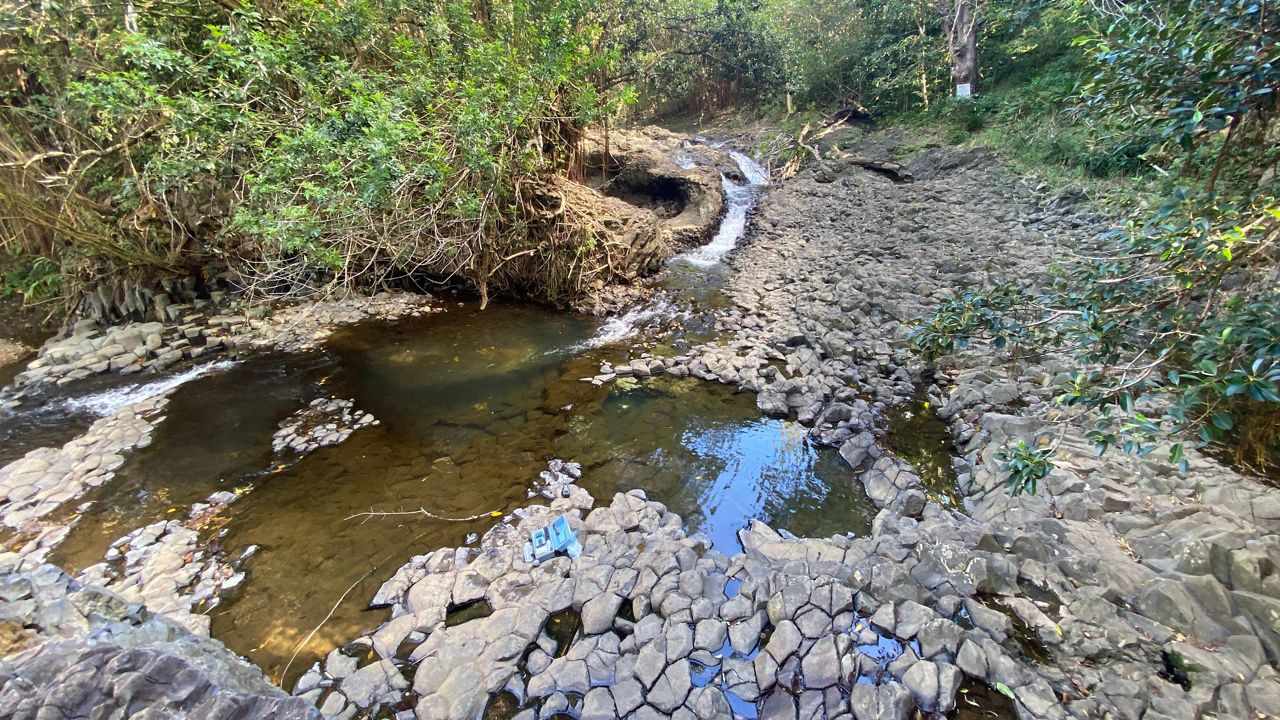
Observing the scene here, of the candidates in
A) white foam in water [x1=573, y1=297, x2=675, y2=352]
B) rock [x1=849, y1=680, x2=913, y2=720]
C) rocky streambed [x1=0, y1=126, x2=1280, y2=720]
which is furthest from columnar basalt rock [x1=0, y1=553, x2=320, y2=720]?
white foam in water [x1=573, y1=297, x2=675, y2=352]

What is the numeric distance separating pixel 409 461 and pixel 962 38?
14597 millimetres

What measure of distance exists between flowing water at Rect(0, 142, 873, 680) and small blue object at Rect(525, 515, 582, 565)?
1.87ft

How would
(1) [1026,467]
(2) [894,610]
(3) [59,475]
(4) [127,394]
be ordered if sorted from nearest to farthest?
(1) [1026,467]
(2) [894,610]
(3) [59,475]
(4) [127,394]

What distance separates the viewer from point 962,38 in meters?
A: 11.8

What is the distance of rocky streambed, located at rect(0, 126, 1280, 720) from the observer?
2.52 m

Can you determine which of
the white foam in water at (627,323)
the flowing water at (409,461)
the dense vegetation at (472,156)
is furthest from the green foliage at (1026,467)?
the white foam in water at (627,323)

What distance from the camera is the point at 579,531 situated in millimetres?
3877

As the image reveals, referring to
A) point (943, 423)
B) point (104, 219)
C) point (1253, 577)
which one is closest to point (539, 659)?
point (1253, 577)

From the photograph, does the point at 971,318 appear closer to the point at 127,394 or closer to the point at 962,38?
the point at 127,394

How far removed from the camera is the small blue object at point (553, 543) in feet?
12.2

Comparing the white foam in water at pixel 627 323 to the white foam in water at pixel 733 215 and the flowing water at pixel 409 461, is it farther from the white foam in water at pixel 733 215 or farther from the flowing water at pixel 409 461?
the white foam in water at pixel 733 215

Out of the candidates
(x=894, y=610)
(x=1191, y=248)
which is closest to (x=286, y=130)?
(x=894, y=610)

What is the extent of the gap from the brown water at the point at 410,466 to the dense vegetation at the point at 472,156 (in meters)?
1.51

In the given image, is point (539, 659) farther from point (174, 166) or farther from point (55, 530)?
point (174, 166)
